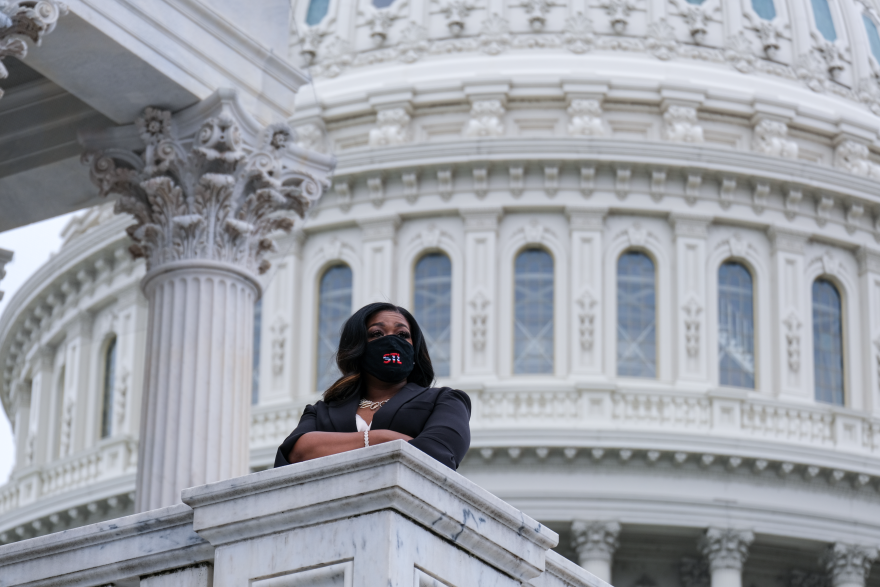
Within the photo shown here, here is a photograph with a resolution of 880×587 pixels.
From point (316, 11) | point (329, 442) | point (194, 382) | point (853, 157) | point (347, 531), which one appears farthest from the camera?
point (316, 11)

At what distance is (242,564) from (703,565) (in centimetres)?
4268

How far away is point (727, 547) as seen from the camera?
47.6 metres

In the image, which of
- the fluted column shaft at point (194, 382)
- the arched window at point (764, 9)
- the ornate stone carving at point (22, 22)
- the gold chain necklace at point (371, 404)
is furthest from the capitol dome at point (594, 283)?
the gold chain necklace at point (371, 404)

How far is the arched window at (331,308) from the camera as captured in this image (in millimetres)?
50812

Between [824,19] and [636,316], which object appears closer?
[636,316]

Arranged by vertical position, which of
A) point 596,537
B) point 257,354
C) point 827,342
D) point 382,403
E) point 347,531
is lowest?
point 347,531

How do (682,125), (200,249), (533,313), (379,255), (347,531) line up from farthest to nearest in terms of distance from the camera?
(682,125)
(379,255)
(533,313)
(200,249)
(347,531)

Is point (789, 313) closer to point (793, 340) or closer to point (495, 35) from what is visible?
point (793, 340)

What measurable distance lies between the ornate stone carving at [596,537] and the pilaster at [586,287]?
4011 millimetres

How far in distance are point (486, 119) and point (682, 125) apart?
5166 mm

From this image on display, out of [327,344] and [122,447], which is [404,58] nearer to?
[327,344]

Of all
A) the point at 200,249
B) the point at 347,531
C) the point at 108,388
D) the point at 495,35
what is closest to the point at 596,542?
the point at 108,388

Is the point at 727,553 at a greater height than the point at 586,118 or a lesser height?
lesser

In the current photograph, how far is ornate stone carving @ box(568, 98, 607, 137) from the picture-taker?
2052 inches
